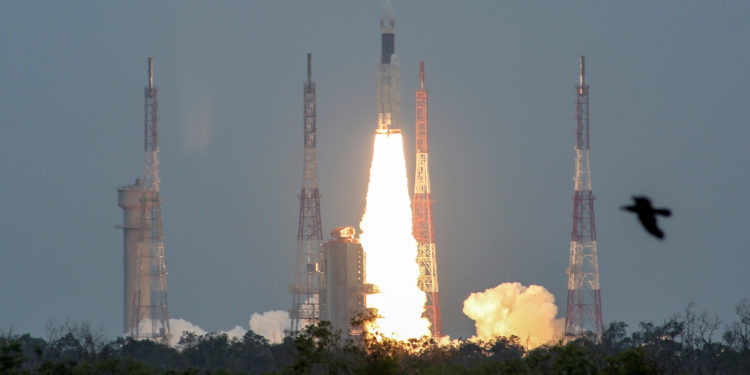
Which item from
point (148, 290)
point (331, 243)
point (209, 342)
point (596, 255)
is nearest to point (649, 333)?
point (596, 255)

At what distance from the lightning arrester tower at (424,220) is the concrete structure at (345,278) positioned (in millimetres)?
6485

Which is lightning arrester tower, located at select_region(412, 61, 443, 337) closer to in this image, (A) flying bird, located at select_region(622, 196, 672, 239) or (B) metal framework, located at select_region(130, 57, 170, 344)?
(B) metal framework, located at select_region(130, 57, 170, 344)

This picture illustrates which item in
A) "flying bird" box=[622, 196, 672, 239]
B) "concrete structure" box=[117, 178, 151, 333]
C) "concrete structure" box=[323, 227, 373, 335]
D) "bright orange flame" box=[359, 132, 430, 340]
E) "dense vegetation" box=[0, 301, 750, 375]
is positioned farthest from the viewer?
"concrete structure" box=[117, 178, 151, 333]

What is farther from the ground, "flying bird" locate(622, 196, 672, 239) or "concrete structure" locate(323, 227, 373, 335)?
"concrete structure" locate(323, 227, 373, 335)

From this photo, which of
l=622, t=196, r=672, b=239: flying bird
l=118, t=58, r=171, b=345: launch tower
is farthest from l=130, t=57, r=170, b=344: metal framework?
l=622, t=196, r=672, b=239: flying bird

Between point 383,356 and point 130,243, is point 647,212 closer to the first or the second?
point 383,356

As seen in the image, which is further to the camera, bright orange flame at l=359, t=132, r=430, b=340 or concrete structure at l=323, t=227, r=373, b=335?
bright orange flame at l=359, t=132, r=430, b=340

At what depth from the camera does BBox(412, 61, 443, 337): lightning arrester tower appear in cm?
11438

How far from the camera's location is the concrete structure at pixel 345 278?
10894 centimetres

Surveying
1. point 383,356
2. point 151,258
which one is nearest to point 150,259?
point 151,258

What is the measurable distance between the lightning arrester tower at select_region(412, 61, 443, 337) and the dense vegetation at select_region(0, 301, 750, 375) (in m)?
4.63

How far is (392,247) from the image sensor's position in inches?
4432

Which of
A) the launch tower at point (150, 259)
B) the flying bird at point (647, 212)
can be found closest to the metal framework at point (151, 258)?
the launch tower at point (150, 259)

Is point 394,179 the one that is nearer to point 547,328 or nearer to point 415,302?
point 415,302
